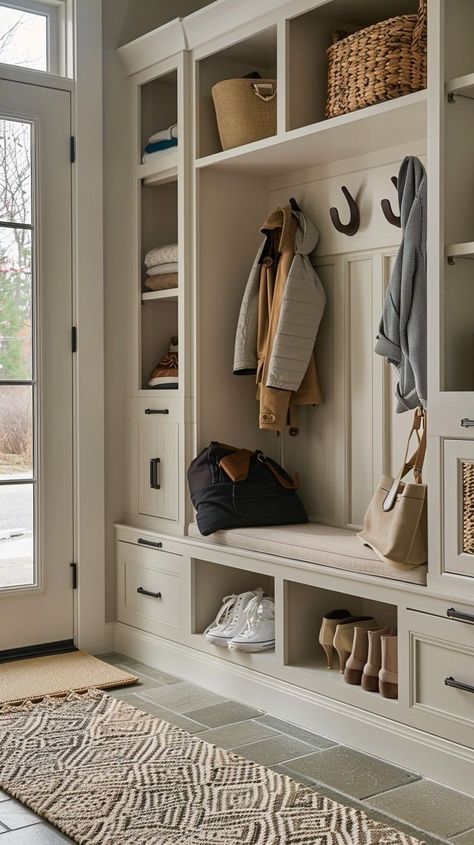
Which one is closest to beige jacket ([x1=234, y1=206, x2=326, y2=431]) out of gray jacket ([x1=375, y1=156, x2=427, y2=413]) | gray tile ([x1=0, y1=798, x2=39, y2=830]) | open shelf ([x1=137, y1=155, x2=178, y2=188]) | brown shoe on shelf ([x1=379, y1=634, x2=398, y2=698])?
open shelf ([x1=137, y1=155, x2=178, y2=188])

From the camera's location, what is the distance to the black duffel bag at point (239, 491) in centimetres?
348

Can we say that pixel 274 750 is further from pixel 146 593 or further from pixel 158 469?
pixel 158 469

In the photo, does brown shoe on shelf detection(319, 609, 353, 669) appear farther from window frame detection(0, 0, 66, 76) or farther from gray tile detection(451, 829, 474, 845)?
window frame detection(0, 0, 66, 76)

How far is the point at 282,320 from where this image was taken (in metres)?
3.44

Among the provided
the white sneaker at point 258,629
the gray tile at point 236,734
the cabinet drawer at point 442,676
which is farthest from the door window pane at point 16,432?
the cabinet drawer at point 442,676

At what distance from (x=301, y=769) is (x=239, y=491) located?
107 centimetres

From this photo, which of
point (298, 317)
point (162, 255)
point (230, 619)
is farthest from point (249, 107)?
point (230, 619)

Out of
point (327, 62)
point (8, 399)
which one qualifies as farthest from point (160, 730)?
point (327, 62)

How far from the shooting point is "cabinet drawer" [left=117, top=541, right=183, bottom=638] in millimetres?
3713

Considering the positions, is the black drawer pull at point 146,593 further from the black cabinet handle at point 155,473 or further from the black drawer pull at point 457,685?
the black drawer pull at point 457,685

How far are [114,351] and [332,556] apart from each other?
4.88 feet

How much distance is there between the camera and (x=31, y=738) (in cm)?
298

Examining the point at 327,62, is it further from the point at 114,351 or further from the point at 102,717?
the point at 102,717

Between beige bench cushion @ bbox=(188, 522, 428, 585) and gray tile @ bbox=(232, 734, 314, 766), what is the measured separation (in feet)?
1.80
